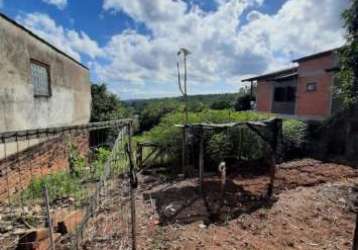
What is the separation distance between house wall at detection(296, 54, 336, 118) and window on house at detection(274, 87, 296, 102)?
3.96 feet

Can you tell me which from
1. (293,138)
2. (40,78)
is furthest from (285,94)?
(40,78)

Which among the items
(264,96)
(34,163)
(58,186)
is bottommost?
(58,186)

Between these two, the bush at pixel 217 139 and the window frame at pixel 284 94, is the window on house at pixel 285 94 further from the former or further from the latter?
the bush at pixel 217 139

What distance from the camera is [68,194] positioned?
271 inches

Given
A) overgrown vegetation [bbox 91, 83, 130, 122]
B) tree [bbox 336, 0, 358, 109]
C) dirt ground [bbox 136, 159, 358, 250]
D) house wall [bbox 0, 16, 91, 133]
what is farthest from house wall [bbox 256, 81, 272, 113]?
house wall [bbox 0, 16, 91, 133]

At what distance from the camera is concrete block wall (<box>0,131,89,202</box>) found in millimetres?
5758

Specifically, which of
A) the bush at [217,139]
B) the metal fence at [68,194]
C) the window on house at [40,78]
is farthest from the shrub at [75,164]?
the bush at [217,139]

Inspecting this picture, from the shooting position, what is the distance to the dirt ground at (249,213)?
208 inches

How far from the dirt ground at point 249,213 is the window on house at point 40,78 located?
14.8 feet

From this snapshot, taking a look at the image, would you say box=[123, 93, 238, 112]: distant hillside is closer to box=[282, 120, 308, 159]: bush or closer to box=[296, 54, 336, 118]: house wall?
box=[296, 54, 336, 118]: house wall

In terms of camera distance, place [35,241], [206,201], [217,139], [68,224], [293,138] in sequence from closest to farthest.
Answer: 1. [35,241]
2. [68,224]
3. [206,201]
4. [217,139]
5. [293,138]

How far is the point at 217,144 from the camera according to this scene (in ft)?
36.4

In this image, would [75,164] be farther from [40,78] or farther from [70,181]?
[40,78]

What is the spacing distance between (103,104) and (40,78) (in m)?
8.01
